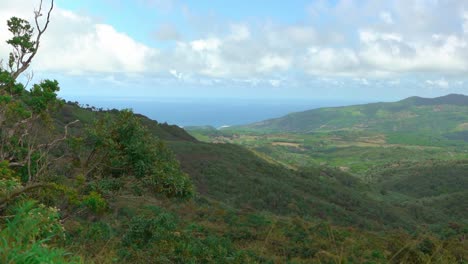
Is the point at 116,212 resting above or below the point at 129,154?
below

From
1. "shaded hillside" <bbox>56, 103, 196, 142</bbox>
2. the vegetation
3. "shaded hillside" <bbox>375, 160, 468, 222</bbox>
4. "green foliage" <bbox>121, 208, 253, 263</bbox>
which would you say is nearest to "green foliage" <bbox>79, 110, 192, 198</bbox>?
the vegetation

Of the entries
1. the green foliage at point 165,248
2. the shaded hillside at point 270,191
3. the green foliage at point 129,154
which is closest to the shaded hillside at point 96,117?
the shaded hillside at point 270,191

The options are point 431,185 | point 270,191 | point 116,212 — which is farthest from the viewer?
point 431,185

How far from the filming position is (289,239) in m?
26.2

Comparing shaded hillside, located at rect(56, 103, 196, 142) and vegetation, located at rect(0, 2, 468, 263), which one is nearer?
vegetation, located at rect(0, 2, 468, 263)

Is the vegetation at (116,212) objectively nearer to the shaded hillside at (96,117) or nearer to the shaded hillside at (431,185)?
the shaded hillside at (96,117)

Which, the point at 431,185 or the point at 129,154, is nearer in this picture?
the point at 129,154

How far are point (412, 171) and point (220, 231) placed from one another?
121 m

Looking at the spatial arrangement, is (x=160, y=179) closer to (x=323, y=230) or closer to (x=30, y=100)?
(x=30, y=100)

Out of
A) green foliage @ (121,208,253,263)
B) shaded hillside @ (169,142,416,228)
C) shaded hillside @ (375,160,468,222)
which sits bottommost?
shaded hillside @ (375,160,468,222)

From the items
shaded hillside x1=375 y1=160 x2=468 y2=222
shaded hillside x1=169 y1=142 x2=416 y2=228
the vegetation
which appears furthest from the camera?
shaded hillside x1=375 y1=160 x2=468 y2=222

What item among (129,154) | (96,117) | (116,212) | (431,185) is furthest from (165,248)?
(431,185)

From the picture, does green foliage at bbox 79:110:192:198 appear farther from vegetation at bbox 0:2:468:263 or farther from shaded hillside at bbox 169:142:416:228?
shaded hillside at bbox 169:142:416:228

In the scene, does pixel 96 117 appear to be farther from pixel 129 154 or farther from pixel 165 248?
pixel 129 154
